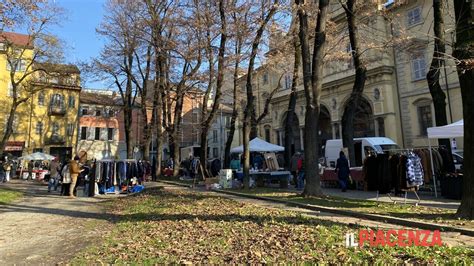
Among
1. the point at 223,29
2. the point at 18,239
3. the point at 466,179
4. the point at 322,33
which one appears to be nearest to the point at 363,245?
the point at 466,179

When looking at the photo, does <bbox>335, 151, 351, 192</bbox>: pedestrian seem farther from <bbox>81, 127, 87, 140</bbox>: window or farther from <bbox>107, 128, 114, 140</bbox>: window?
<bbox>107, 128, 114, 140</bbox>: window

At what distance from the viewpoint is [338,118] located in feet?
125

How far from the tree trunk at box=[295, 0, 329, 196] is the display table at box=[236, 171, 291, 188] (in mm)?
4964

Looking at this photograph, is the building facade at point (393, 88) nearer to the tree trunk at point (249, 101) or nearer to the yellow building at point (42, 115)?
the tree trunk at point (249, 101)

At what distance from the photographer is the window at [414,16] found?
31.2 meters

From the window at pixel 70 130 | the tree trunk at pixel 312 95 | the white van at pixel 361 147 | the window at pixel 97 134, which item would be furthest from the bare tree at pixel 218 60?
the window at pixel 97 134

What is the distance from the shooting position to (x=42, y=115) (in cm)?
4903

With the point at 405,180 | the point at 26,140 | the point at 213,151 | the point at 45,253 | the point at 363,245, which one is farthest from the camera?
the point at 213,151

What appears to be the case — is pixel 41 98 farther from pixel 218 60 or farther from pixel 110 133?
pixel 218 60

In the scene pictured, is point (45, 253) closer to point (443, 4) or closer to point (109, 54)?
point (443, 4)

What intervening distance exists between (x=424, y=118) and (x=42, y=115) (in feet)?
154

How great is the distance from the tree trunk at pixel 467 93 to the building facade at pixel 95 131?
51.3 metres

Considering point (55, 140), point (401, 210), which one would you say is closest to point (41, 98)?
point (55, 140)

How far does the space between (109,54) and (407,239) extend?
27379 millimetres
